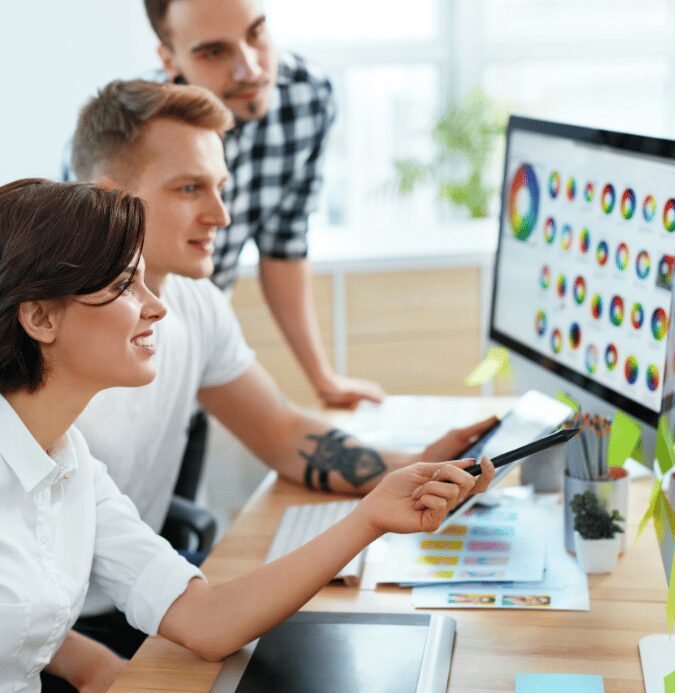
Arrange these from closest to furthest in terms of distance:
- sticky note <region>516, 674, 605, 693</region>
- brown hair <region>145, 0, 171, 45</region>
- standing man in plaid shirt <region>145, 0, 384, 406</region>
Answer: sticky note <region>516, 674, 605, 693</region>, brown hair <region>145, 0, 171, 45</region>, standing man in plaid shirt <region>145, 0, 384, 406</region>

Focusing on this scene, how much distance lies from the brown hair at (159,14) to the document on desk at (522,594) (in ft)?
3.76

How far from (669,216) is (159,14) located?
104 centimetres

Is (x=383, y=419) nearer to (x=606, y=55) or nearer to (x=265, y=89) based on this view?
(x=265, y=89)

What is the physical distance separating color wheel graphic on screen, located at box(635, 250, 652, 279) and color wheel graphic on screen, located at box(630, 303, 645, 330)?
0.13ft

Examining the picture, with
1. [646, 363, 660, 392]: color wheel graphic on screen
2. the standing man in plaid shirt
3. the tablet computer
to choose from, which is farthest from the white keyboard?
the standing man in plaid shirt

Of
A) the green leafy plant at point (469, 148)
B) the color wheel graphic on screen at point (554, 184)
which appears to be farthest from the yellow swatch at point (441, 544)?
the green leafy plant at point (469, 148)

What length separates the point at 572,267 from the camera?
1.50 metres

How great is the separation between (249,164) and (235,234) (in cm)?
15

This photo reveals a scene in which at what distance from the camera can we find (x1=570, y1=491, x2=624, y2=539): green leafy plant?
1.27m

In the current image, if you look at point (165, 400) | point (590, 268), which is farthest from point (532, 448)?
point (165, 400)

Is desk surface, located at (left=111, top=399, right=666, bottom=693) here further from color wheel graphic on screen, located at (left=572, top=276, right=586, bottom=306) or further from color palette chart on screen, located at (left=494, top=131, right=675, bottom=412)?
color wheel graphic on screen, located at (left=572, top=276, right=586, bottom=306)

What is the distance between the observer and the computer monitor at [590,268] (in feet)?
4.27

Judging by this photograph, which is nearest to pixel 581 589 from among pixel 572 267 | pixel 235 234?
pixel 572 267

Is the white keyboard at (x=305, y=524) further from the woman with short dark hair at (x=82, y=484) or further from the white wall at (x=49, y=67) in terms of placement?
the white wall at (x=49, y=67)
